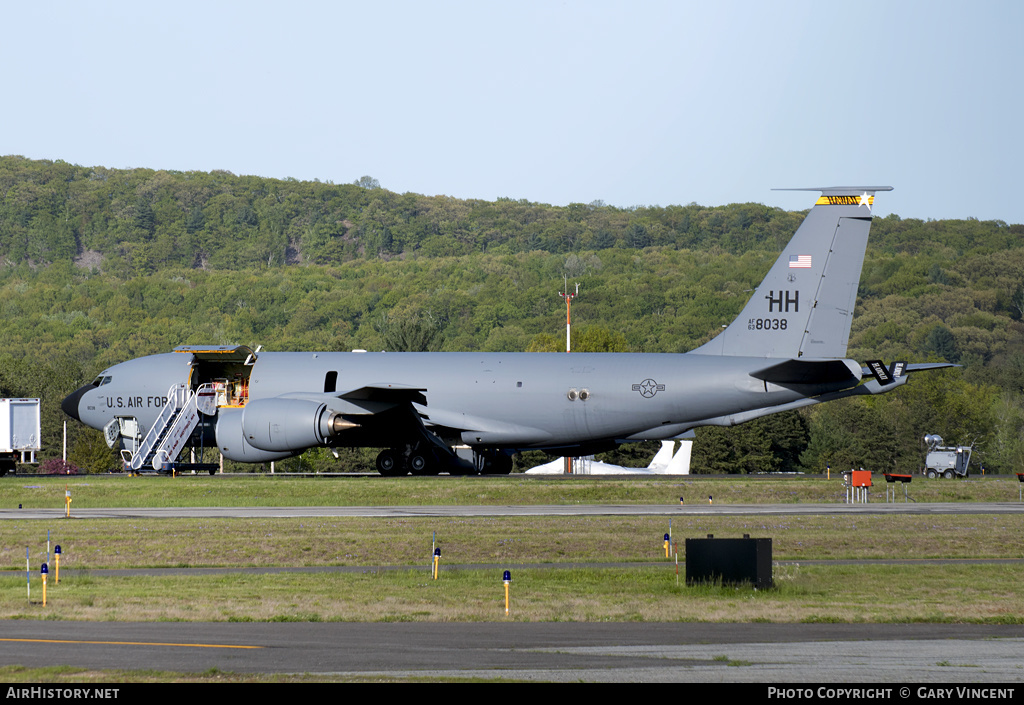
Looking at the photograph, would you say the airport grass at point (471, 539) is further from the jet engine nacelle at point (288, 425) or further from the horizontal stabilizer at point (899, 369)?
the jet engine nacelle at point (288, 425)

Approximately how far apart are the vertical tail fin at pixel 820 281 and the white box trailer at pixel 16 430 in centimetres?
3158

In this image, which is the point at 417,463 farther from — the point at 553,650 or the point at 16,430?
the point at 553,650

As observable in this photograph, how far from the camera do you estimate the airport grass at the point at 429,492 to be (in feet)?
124

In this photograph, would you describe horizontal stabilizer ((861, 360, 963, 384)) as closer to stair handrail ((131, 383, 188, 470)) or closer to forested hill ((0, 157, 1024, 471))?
stair handrail ((131, 383, 188, 470))

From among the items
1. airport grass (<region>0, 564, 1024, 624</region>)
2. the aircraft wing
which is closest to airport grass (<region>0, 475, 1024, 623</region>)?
airport grass (<region>0, 564, 1024, 624</region>)

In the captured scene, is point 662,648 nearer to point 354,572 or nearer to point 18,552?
point 354,572

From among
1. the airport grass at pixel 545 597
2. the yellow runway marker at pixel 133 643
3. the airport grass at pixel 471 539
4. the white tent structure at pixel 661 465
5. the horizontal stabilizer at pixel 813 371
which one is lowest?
the white tent structure at pixel 661 465

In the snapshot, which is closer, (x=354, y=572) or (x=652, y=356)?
(x=354, y=572)

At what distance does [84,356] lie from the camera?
149 meters

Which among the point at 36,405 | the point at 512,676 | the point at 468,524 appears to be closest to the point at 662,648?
the point at 512,676

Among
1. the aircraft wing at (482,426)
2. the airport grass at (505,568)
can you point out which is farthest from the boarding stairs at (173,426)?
the airport grass at (505,568)

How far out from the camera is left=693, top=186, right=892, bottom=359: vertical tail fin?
42094mm
